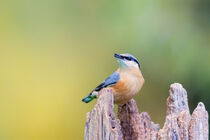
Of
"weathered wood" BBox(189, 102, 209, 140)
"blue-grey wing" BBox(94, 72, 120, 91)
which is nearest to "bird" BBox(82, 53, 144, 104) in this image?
"blue-grey wing" BBox(94, 72, 120, 91)

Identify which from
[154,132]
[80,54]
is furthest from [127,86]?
[80,54]

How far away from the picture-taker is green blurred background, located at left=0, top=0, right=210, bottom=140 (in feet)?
11.0

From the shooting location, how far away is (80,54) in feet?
12.1

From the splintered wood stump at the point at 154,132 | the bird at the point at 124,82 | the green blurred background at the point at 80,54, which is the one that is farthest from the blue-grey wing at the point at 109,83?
the green blurred background at the point at 80,54

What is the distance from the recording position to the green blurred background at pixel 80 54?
3.37 m

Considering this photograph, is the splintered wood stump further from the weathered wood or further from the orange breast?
the orange breast

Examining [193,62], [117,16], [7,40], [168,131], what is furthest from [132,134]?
[7,40]

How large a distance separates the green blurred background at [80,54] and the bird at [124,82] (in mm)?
1004

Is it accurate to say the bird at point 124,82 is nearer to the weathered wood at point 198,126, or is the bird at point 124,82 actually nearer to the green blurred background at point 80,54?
the weathered wood at point 198,126

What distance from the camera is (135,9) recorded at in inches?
133

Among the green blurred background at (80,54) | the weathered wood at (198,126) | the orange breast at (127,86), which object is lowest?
the weathered wood at (198,126)

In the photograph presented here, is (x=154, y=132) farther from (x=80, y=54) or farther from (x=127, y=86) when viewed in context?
(x=80, y=54)

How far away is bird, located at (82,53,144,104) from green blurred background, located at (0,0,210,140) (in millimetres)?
1004

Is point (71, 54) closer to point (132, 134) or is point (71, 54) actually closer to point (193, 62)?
point (193, 62)
